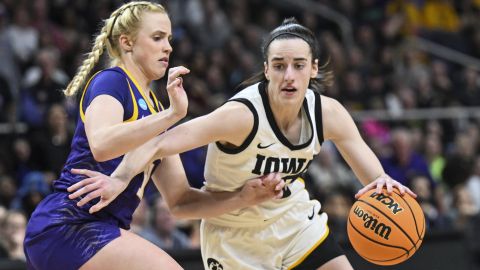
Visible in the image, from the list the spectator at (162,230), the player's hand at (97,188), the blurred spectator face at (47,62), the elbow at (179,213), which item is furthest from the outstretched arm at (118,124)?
the blurred spectator face at (47,62)

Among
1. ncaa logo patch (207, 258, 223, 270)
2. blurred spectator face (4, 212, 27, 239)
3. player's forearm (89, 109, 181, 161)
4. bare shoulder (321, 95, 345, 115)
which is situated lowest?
blurred spectator face (4, 212, 27, 239)

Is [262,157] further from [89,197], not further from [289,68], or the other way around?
[89,197]

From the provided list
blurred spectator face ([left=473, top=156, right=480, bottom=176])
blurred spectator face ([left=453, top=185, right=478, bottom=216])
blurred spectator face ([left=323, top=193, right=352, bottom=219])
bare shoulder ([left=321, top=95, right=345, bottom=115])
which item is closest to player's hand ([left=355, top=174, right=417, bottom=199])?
bare shoulder ([left=321, top=95, right=345, bottom=115])

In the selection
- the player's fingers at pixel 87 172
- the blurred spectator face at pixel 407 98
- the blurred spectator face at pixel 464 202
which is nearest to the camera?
the player's fingers at pixel 87 172

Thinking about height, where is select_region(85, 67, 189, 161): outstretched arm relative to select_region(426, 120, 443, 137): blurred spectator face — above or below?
above

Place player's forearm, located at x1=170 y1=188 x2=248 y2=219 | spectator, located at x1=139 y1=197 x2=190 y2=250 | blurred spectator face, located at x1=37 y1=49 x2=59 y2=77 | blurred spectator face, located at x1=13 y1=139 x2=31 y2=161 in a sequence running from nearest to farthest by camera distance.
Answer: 1. player's forearm, located at x1=170 y1=188 x2=248 y2=219
2. spectator, located at x1=139 y1=197 x2=190 y2=250
3. blurred spectator face, located at x1=13 y1=139 x2=31 y2=161
4. blurred spectator face, located at x1=37 y1=49 x2=59 y2=77

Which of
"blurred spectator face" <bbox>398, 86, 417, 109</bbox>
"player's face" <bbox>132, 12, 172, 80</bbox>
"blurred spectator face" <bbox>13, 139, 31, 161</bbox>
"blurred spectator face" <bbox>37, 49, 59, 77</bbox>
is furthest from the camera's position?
"blurred spectator face" <bbox>398, 86, 417, 109</bbox>

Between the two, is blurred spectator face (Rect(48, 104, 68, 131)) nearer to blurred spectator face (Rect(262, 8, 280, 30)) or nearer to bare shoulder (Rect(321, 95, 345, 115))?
bare shoulder (Rect(321, 95, 345, 115))

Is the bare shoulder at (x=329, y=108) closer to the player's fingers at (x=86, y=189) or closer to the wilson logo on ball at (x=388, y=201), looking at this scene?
the wilson logo on ball at (x=388, y=201)

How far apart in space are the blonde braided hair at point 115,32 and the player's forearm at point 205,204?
86 centimetres

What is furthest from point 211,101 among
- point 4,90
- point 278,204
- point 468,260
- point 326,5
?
point 278,204

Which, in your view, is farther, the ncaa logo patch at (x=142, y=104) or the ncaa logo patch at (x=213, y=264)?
the ncaa logo patch at (x=213, y=264)

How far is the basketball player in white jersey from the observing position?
4.27 metres

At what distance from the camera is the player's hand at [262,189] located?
14.0ft
